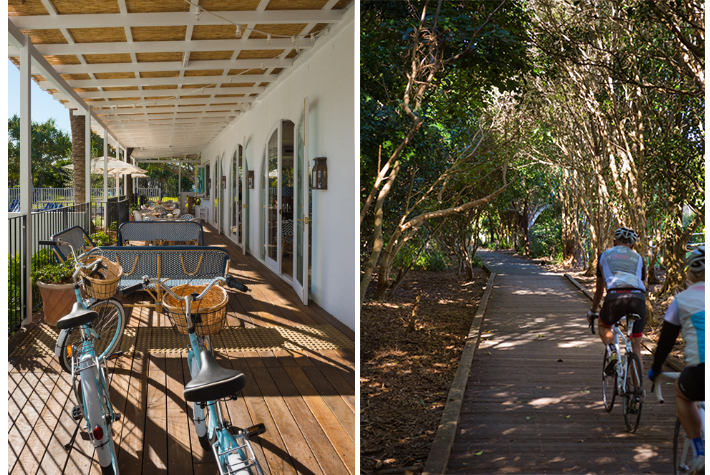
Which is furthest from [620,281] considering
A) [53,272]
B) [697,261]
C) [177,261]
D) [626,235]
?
[177,261]

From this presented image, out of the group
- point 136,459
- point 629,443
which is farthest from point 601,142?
point 136,459

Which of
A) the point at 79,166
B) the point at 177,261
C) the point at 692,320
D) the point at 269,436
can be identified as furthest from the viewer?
the point at 79,166

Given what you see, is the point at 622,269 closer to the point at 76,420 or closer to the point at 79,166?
the point at 76,420

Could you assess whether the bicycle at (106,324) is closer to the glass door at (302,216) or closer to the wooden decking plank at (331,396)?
the wooden decking plank at (331,396)

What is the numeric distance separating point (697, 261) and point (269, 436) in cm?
202

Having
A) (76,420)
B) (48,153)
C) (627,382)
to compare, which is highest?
(48,153)

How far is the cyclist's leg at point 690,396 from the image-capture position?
6.63 ft

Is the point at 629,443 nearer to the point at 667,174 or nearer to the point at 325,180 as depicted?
the point at 667,174

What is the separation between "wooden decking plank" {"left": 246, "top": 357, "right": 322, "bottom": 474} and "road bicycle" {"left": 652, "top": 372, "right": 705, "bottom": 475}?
1.41 metres

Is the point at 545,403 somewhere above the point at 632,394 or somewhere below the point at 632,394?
below

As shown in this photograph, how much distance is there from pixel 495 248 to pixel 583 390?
116cm

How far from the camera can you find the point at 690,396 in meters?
2.06

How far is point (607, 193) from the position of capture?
262 centimetres

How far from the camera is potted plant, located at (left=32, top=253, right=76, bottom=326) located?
3.74 m
